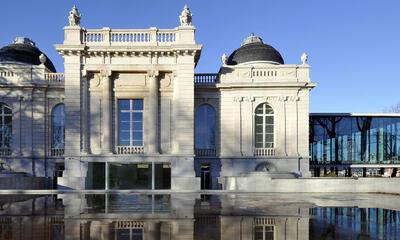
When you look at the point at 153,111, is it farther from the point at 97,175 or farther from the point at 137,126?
the point at 97,175

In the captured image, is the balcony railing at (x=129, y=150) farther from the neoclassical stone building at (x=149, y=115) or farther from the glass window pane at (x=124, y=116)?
the glass window pane at (x=124, y=116)

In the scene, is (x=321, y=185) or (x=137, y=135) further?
(x=137, y=135)

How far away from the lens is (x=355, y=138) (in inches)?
1606

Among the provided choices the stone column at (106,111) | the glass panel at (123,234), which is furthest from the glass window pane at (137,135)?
the glass panel at (123,234)

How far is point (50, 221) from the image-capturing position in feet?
42.7

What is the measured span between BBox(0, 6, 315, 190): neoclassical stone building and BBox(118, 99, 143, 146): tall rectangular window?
83 millimetres

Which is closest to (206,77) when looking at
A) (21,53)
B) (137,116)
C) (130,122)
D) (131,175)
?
(137,116)

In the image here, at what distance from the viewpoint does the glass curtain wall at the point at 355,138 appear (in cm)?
4075

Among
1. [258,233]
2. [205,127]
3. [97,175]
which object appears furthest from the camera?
[205,127]

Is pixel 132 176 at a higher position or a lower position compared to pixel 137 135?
lower

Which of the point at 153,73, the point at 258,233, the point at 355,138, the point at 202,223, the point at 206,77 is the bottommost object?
the point at 202,223

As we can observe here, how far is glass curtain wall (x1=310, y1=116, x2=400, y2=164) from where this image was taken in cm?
4075

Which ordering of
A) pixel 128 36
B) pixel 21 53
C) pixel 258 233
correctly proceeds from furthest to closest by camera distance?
pixel 21 53 → pixel 128 36 → pixel 258 233

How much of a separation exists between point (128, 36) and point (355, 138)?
84.9ft
